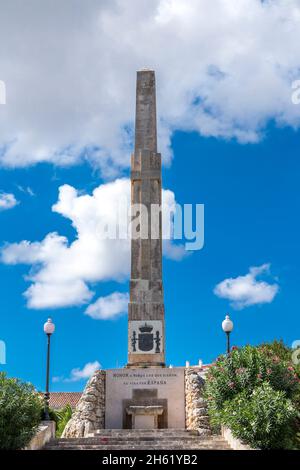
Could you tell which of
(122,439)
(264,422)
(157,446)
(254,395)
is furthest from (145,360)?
(264,422)

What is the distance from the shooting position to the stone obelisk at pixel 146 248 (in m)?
25.7

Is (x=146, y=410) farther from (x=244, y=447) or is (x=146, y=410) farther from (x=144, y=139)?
(x=144, y=139)

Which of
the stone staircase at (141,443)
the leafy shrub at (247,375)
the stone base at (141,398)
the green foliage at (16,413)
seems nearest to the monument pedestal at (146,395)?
the stone base at (141,398)

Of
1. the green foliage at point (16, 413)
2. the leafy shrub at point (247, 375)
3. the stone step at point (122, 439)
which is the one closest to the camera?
the green foliage at point (16, 413)

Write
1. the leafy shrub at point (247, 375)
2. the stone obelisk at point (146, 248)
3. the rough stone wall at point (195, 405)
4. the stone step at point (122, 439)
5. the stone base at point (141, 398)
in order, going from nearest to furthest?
1. the leafy shrub at point (247, 375)
2. the stone step at point (122, 439)
3. the rough stone wall at point (195, 405)
4. the stone base at point (141, 398)
5. the stone obelisk at point (146, 248)

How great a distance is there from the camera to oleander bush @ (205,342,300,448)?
15141 mm

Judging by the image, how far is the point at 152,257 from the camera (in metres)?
27.1

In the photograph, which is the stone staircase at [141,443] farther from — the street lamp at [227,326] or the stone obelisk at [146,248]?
the stone obelisk at [146,248]

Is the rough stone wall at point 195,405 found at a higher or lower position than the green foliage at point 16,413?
higher

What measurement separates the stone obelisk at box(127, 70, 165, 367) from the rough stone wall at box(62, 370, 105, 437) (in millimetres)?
2580

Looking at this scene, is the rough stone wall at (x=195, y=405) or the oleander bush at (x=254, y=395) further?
the rough stone wall at (x=195, y=405)

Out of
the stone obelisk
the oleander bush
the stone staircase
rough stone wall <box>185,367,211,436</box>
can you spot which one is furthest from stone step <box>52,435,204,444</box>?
the stone obelisk

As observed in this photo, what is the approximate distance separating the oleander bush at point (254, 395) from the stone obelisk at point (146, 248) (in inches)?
305

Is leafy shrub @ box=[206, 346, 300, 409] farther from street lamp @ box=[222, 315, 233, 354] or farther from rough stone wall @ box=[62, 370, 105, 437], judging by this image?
rough stone wall @ box=[62, 370, 105, 437]
